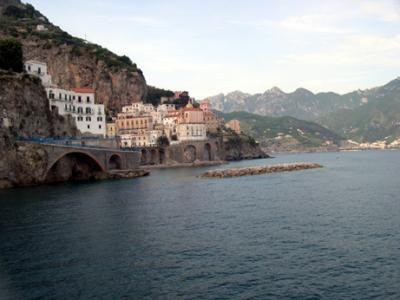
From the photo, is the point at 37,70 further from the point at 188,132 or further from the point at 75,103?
the point at 188,132

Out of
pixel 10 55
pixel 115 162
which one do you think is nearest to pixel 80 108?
pixel 115 162

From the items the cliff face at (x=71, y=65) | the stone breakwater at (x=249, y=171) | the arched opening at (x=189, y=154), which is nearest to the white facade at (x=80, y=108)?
the stone breakwater at (x=249, y=171)

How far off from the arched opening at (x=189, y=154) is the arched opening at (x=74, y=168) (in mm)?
70501

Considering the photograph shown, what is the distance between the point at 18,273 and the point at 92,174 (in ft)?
280

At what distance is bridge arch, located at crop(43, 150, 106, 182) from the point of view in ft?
353

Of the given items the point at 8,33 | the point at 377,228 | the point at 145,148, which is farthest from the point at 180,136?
the point at 377,228

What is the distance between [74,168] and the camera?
117688mm

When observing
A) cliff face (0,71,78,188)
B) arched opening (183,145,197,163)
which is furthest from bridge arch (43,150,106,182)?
arched opening (183,145,197,163)

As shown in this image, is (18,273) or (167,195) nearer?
(18,273)

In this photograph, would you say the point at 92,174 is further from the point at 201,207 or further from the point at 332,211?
the point at 332,211

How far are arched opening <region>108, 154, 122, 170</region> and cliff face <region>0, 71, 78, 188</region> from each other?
68.3 feet

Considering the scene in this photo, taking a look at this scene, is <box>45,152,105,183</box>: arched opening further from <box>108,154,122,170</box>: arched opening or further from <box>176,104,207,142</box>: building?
<box>176,104,207,142</box>: building

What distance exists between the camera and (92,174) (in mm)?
119875

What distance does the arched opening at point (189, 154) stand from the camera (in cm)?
18925
